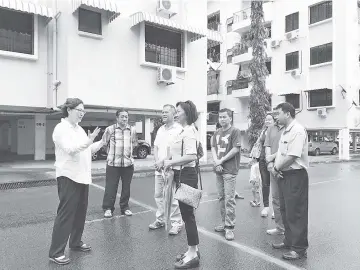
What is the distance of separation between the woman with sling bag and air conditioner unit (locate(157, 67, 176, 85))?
33.7 ft

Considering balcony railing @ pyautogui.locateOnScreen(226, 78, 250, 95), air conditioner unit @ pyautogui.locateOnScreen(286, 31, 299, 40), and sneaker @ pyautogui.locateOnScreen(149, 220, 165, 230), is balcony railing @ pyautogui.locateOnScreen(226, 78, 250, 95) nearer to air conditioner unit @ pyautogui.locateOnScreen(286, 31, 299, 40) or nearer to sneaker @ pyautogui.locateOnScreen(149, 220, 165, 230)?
air conditioner unit @ pyautogui.locateOnScreen(286, 31, 299, 40)

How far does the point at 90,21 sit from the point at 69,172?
34.2 feet

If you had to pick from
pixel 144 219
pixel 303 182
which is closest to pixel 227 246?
pixel 303 182

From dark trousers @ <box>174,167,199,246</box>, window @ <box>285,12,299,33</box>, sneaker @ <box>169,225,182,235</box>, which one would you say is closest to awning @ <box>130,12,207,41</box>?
sneaker @ <box>169,225,182,235</box>

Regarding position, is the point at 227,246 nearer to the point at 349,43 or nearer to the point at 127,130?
the point at 127,130

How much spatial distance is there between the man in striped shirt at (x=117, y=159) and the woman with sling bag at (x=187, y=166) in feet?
7.34

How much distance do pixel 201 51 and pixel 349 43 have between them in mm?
12639

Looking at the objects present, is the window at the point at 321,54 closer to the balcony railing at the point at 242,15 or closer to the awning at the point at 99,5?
the balcony railing at the point at 242,15

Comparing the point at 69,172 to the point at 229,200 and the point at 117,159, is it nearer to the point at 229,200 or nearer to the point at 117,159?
the point at 117,159

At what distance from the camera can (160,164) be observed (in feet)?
14.6

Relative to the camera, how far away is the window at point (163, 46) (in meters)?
14.4

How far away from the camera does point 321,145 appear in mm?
25500

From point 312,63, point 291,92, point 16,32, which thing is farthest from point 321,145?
point 16,32

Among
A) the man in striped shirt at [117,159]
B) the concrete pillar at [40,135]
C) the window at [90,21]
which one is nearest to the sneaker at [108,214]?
the man in striped shirt at [117,159]
